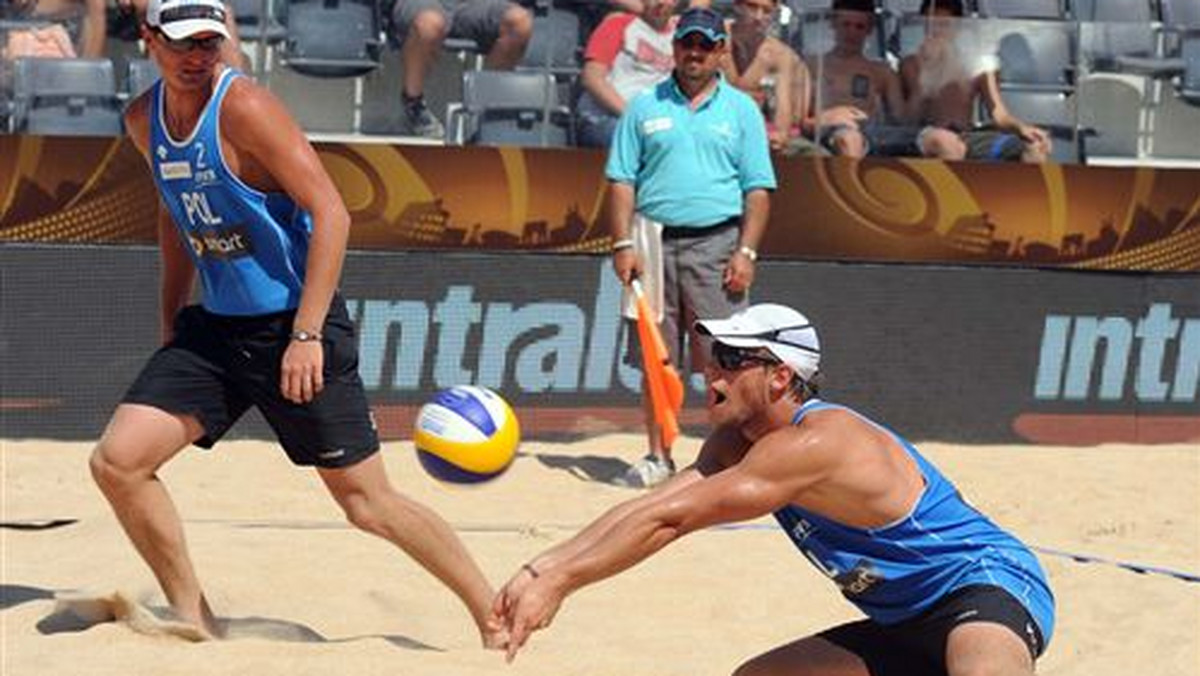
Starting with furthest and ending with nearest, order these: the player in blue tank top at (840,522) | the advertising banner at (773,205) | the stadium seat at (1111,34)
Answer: the stadium seat at (1111,34) → the advertising banner at (773,205) → the player in blue tank top at (840,522)

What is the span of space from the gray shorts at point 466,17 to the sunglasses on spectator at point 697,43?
5.04 feet

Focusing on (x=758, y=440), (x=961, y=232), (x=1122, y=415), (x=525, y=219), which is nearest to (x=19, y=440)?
(x=525, y=219)

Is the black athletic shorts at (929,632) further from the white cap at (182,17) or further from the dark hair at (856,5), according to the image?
the dark hair at (856,5)

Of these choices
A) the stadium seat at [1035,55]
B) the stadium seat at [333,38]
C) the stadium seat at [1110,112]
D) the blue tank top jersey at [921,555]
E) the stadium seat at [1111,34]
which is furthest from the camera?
the stadium seat at [1111,34]

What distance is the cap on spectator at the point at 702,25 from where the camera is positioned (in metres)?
9.86

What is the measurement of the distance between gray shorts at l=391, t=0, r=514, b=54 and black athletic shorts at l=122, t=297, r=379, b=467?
437 cm

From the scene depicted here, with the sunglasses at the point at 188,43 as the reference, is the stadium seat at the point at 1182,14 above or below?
Result: below

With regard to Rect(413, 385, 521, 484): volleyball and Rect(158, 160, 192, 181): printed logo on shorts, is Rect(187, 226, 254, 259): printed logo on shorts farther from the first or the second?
Rect(413, 385, 521, 484): volleyball

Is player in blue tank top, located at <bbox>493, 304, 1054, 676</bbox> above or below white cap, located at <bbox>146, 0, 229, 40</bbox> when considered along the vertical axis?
below

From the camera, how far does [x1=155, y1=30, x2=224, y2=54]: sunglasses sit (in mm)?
6659

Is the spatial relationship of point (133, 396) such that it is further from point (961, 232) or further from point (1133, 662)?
point (961, 232)

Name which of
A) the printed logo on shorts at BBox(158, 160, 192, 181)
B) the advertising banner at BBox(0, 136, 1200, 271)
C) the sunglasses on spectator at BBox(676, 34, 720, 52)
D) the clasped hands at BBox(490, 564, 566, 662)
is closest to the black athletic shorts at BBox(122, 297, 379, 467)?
the printed logo on shorts at BBox(158, 160, 192, 181)

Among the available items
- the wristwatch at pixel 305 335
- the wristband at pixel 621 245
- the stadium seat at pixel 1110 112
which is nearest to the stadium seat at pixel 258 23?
the wristband at pixel 621 245

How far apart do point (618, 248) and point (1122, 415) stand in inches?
120
